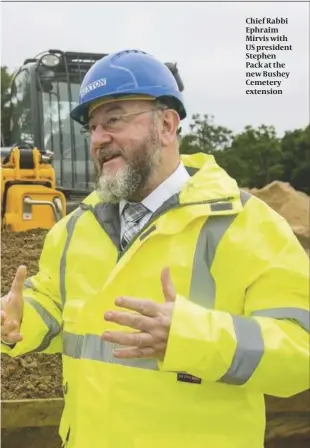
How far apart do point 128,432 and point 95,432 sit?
0.10 m

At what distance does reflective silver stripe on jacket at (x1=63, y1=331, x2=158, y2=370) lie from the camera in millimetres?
1687

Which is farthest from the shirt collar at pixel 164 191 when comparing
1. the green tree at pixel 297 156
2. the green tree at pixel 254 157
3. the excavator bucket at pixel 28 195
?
the green tree at pixel 297 156

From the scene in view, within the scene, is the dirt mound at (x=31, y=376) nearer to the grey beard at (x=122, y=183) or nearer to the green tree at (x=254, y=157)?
the grey beard at (x=122, y=183)

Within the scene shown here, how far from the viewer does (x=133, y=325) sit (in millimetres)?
1459

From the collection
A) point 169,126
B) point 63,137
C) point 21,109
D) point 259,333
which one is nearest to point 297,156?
point 21,109

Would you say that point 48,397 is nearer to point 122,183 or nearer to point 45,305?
point 45,305

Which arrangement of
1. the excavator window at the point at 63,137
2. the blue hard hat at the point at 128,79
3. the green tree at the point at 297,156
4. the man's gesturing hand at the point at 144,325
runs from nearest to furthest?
the man's gesturing hand at the point at 144,325
the blue hard hat at the point at 128,79
the excavator window at the point at 63,137
the green tree at the point at 297,156

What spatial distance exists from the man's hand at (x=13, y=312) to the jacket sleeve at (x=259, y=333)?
486 millimetres

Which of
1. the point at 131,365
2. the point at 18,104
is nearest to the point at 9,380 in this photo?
the point at 131,365

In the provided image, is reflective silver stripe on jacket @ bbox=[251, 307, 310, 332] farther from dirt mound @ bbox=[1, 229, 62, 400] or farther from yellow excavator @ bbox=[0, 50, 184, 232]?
yellow excavator @ bbox=[0, 50, 184, 232]

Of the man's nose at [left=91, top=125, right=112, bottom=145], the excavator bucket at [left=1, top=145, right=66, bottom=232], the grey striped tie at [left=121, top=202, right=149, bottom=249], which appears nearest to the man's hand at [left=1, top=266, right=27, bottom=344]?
the grey striped tie at [left=121, top=202, right=149, bottom=249]

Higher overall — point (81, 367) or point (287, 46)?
point (287, 46)

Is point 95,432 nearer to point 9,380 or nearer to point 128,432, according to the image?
point 128,432

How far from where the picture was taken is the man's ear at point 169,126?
189 centimetres
